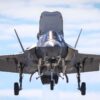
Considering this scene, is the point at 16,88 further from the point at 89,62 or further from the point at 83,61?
the point at 89,62

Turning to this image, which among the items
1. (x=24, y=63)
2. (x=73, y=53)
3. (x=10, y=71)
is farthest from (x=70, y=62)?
(x=10, y=71)

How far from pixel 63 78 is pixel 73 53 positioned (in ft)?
7.87

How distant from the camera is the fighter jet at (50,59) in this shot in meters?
47.7

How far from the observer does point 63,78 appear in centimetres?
4881

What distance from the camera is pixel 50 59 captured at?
4759 cm

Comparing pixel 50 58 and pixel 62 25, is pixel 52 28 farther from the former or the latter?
pixel 50 58

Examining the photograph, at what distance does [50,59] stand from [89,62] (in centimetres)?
1200

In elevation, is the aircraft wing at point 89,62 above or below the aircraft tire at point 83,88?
above

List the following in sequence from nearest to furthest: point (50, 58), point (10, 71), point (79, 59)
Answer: point (50, 58)
point (79, 59)
point (10, 71)

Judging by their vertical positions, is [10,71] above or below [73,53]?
below

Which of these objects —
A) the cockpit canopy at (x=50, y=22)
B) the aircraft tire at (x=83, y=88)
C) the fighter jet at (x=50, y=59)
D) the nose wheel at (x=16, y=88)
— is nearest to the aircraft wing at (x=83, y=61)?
the fighter jet at (x=50, y=59)

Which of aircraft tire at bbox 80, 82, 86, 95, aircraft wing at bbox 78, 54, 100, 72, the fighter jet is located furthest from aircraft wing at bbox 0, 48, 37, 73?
aircraft tire at bbox 80, 82, 86, 95

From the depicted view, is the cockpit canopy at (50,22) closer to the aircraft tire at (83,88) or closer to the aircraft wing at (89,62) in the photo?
the aircraft wing at (89,62)

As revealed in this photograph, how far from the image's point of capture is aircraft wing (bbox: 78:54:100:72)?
55.2m
